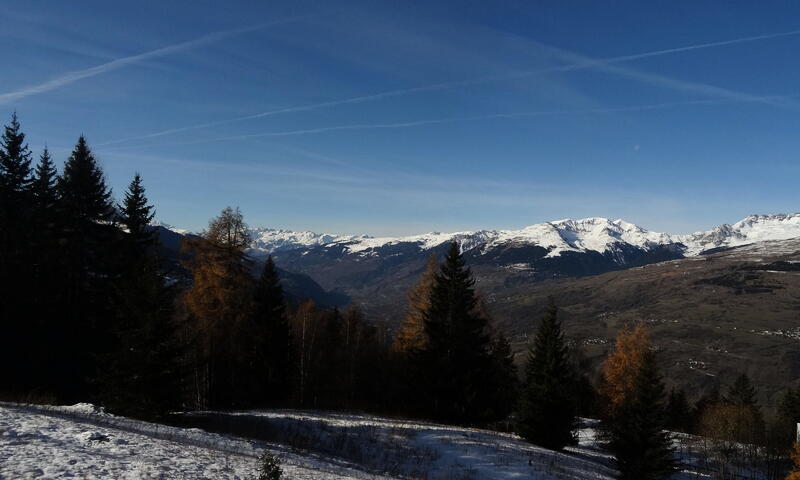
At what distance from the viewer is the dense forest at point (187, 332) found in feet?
72.1

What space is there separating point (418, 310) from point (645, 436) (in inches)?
822

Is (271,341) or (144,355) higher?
(144,355)

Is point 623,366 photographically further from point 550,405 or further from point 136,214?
point 136,214

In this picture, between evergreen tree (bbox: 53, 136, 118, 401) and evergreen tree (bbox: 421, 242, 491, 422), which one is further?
evergreen tree (bbox: 421, 242, 491, 422)

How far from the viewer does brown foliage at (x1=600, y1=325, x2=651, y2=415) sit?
5025 centimetres

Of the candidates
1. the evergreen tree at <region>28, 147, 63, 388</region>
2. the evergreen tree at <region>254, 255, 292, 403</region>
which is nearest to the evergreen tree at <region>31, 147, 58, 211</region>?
the evergreen tree at <region>28, 147, 63, 388</region>

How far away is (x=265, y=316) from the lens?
137 feet

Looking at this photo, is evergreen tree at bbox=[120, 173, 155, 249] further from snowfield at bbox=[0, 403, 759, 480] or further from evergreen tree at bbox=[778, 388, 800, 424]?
evergreen tree at bbox=[778, 388, 800, 424]

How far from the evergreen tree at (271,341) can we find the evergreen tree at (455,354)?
43.0 ft

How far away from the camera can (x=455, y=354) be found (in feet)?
126

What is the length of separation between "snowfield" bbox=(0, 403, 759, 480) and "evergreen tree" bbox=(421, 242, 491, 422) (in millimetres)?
11148

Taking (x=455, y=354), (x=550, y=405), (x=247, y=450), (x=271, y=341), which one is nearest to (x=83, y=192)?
(x=271, y=341)

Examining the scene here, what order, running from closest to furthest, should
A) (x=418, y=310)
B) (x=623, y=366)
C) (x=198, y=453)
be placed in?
(x=198, y=453) < (x=418, y=310) < (x=623, y=366)

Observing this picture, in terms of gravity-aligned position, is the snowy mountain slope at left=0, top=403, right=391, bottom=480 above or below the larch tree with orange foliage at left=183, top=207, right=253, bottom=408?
below
